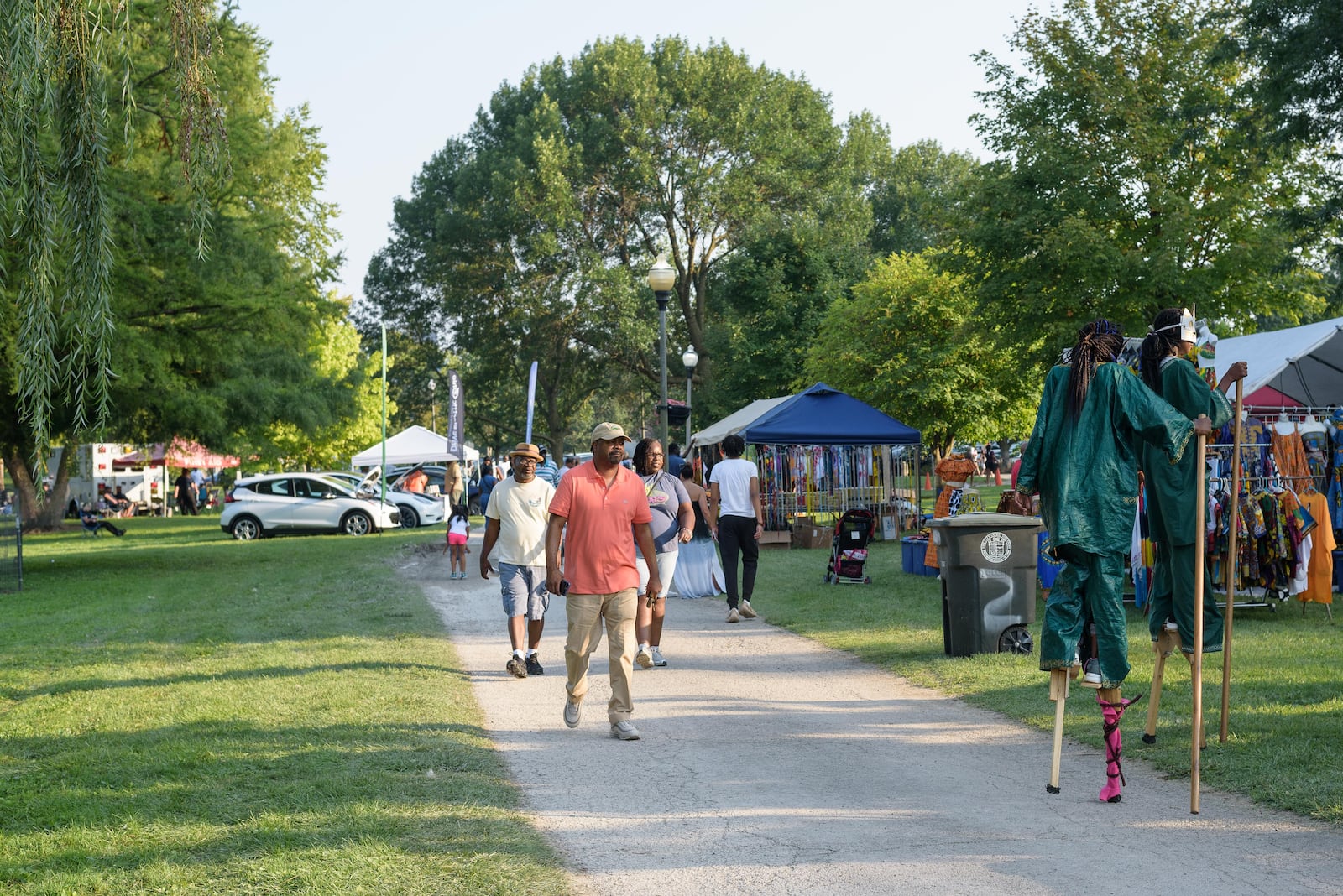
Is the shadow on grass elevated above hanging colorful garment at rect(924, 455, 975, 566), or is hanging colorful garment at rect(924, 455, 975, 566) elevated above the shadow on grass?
hanging colorful garment at rect(924, 455, 975, 566)

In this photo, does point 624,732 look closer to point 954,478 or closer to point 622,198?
point 954,478

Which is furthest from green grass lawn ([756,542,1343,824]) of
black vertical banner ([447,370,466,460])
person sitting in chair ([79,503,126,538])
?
person sitting in chair ([79,503,126,538])

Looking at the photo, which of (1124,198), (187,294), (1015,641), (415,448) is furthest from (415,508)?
(1015,641)

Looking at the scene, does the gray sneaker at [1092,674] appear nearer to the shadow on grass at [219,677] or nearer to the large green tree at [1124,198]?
the shadow on grass at [219,677]

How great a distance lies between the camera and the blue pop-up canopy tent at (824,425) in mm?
23094

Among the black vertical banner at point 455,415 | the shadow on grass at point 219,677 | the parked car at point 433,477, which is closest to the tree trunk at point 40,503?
the parked car at point 433,477

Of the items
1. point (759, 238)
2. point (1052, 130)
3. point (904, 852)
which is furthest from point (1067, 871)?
point (759, 238)

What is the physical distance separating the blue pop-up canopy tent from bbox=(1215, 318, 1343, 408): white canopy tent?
992 cm

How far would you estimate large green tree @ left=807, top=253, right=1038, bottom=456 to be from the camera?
119 ft

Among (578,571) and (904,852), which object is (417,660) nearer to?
(578,571)

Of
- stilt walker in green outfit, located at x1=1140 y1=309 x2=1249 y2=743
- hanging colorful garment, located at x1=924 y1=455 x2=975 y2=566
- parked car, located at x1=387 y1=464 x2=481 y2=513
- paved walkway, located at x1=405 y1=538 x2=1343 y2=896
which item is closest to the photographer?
paved walkway, located at x1=405 y1=538 x2=1343 y2=896

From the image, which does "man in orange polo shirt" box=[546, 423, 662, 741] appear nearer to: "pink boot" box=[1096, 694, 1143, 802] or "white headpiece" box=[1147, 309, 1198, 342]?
"pink boot" box=[1096, 694, 1143, 802]

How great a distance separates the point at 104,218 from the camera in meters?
7.43

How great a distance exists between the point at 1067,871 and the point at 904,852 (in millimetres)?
641
